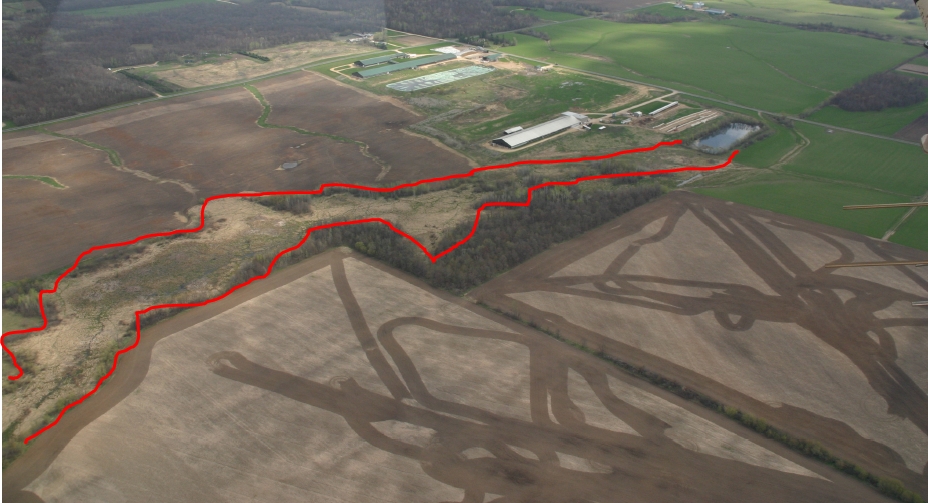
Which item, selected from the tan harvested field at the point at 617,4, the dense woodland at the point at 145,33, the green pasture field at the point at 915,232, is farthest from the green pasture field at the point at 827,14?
the green pasture field at the point at 915,232

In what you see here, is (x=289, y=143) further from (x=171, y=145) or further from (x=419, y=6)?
(x=419, y=6)

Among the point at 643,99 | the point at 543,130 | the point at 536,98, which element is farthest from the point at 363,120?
the point at 643,99

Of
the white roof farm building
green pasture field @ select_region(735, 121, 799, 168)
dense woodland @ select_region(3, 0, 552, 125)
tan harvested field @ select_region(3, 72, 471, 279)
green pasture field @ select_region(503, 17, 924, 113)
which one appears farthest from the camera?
green pasture field @ select_region(503, 17, 924, 113)

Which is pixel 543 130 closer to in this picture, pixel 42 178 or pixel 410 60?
pixel 410 60

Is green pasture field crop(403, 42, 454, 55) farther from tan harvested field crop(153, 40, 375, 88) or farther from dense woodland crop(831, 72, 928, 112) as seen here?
dense woodland crop(831, 72, 928, 112)

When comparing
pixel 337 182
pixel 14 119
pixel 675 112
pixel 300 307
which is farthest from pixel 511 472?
pixel 14 119

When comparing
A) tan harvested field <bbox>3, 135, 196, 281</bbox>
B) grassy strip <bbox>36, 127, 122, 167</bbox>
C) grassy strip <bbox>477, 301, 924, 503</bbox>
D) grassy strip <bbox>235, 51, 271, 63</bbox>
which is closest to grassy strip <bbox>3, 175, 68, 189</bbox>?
tan harvested field <bbox>3, 135, 196, 281</bbox>
